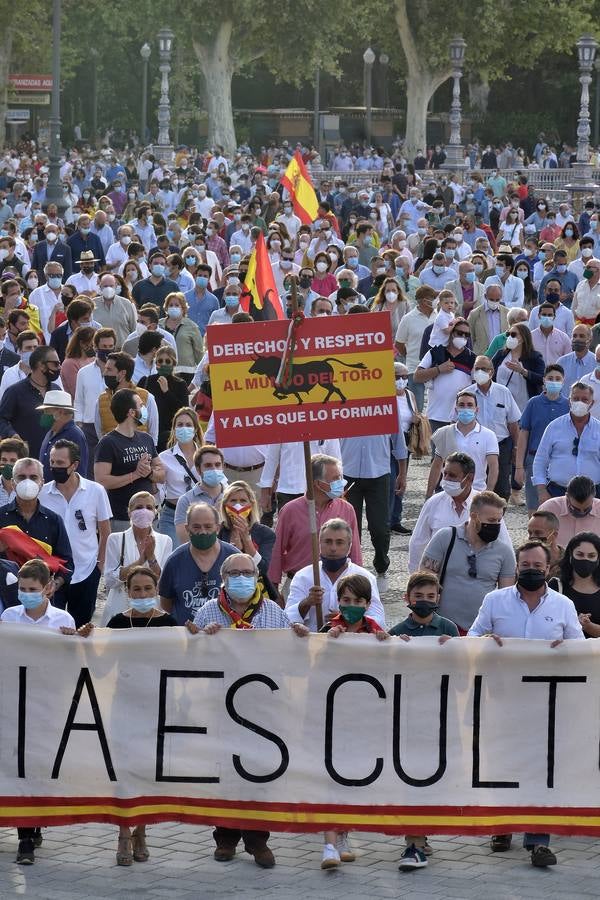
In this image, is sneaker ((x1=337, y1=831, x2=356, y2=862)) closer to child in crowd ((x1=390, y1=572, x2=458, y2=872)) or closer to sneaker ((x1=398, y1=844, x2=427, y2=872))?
sneaker ((x1=398, y1=844, x2=427, y2=872))

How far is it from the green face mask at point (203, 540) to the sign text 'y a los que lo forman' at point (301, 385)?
52 cm

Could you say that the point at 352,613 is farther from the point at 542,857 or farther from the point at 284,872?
the point at 542,857

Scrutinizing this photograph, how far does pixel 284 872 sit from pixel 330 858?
21cm

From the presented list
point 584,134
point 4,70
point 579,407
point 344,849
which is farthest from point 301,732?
point 4,70

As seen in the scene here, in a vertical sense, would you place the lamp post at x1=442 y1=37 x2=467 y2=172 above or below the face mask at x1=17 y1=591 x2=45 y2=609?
above

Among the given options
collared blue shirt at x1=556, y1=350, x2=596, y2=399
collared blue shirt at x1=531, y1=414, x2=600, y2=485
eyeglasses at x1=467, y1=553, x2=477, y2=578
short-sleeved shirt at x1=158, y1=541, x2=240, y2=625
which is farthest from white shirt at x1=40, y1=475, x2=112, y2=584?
collared blue shirt at x1=556, y1=350, x2=596, y2=399

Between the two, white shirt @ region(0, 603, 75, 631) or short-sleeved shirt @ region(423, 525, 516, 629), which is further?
short-sleeved shirt @ region(423, 525, 516, 629)

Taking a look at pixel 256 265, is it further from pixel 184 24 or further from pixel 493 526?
pixel 184 24

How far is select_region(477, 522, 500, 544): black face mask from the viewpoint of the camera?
10.0 m

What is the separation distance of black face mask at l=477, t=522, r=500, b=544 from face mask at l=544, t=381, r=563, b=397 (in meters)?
4.81

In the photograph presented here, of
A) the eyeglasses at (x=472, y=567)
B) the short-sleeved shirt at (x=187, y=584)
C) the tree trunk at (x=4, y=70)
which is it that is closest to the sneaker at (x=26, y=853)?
the short-sleeved shirt at (x=187, y=584)

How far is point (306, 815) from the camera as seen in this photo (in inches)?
337

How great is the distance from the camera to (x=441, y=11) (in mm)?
60875

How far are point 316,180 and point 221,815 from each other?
1773 inches
